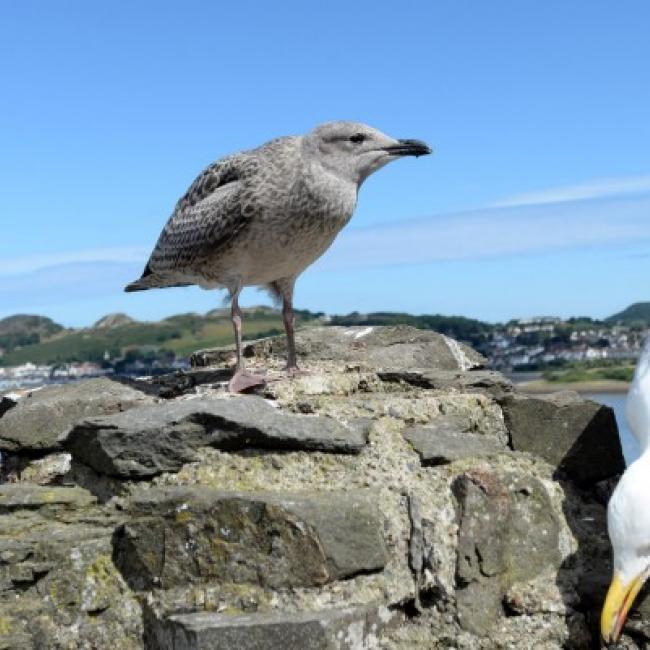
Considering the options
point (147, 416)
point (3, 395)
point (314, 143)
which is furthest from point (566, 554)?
point (3, 395)

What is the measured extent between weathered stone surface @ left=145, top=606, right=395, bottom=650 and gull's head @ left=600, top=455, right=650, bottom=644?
1.04m

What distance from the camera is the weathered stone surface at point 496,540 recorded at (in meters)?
4.88

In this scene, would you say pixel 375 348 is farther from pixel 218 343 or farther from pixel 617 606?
pixel 218 343

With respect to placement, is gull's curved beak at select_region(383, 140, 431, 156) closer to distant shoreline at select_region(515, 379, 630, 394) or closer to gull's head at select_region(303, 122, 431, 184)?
gull's head at select_region(303, 122, 431, 184)

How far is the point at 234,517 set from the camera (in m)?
4.70

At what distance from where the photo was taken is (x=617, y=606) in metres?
4.66

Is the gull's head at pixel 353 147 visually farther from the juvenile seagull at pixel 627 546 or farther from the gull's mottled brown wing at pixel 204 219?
the juvenile seagull at pixel 627 546

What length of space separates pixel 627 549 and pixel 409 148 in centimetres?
294

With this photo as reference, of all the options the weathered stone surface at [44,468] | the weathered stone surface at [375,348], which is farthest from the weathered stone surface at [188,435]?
the weathered stone surface at [375,348]

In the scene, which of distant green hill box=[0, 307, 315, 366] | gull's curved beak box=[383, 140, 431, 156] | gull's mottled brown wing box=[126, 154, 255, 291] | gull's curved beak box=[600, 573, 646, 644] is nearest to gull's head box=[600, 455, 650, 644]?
gull's curved beak box=[600, 573, 646, 644]

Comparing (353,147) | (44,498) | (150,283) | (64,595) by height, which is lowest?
(64,595)

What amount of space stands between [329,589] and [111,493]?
116 cm

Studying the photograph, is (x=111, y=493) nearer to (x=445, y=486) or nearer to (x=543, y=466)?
(x=445, y=486)

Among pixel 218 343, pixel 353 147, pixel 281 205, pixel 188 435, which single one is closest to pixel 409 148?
pixel 353 147
